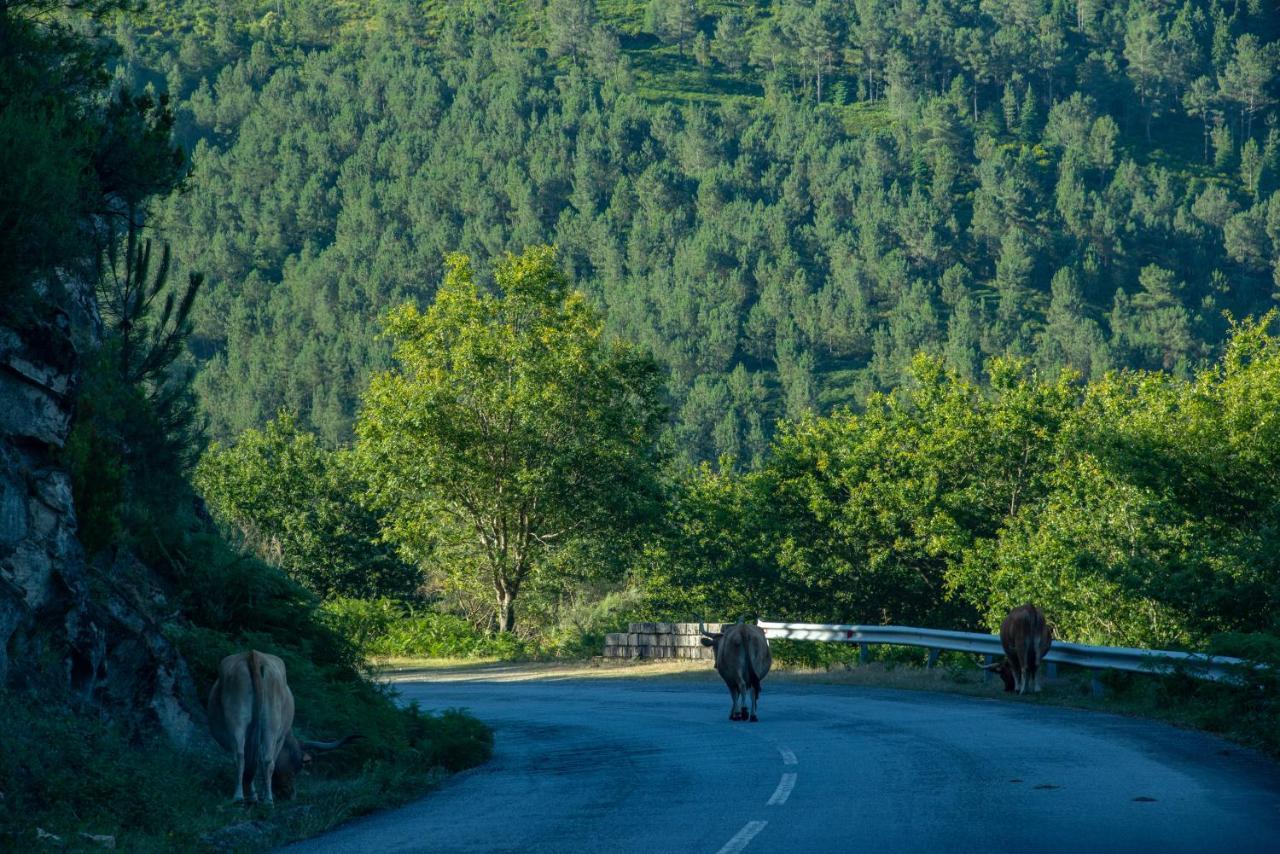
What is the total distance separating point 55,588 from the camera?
542 inches

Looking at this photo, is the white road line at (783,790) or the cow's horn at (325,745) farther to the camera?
the cow's horn at (325,745)

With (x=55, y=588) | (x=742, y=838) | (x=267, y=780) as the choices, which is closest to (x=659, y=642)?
(x=267, y=780)

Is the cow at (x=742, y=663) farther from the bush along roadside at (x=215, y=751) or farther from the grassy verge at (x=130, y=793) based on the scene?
the grassy verge at (x=130, y=793)

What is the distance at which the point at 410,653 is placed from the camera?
44875 mm

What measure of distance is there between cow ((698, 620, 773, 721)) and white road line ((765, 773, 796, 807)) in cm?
670

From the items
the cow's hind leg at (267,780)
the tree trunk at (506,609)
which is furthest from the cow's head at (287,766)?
the tree trunk at (506,609)

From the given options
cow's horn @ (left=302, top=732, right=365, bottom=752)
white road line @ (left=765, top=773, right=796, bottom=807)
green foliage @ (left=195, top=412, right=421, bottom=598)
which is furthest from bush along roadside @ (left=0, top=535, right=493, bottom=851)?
green foliage @ (left=195, top=412, right=421, bottom=598)

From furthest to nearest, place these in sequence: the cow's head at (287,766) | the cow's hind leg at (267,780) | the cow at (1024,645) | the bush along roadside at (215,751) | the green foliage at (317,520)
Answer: the green foliage at (317,520) < the cow at (1024,645) < the cow's head at (287,766) < the cow's hind leg at (267,780) < the bush along roadside at (215,751)

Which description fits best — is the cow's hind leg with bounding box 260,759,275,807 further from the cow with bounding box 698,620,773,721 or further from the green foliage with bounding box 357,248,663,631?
the green foliage with bounding box 357,248,663,631

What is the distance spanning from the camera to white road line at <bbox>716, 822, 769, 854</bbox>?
409 inches

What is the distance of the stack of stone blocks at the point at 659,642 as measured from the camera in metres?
34.7

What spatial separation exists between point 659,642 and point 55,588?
911 inches

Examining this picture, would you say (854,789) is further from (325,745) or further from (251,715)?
(251,715)

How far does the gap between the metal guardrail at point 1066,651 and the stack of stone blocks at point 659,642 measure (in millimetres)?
2019
